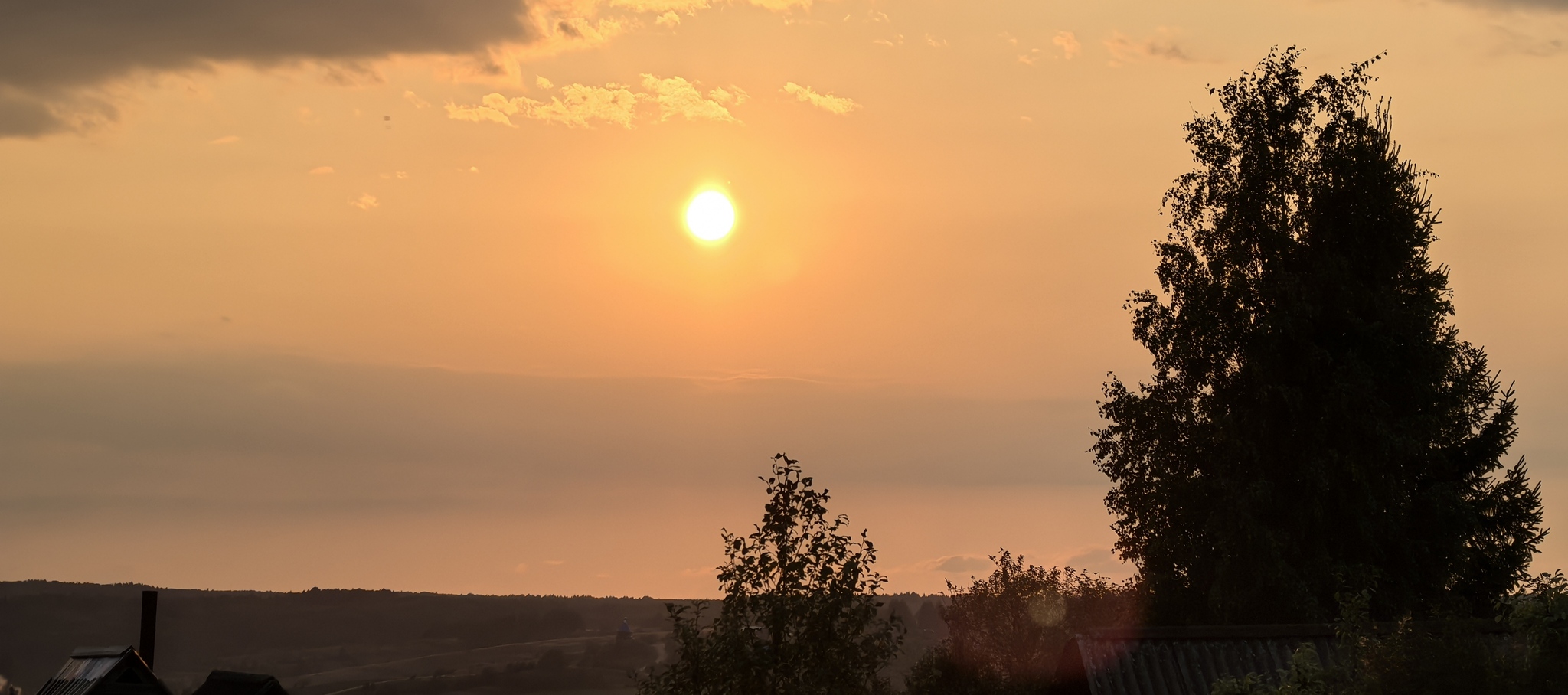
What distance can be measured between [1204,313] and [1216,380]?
8.09 feet

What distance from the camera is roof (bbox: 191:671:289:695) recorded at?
3256 cm

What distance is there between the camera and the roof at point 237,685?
32562 mm

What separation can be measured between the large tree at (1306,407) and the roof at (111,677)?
31470 millimetres

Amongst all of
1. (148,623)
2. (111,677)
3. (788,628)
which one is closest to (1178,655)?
(788,628)

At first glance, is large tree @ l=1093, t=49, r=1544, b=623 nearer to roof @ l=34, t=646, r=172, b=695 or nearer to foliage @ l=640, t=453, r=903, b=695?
foliage @ l=640, t=453, r=903, b=695

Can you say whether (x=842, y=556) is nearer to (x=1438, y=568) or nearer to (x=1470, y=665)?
(x=1470, y=665)

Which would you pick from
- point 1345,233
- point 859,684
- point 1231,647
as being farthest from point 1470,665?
point 1345,233

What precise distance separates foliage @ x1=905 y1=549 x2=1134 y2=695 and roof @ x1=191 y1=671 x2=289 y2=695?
34.5 metres

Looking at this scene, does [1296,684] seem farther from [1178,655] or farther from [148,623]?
[148,623]

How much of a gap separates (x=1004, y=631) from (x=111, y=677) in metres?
41.5

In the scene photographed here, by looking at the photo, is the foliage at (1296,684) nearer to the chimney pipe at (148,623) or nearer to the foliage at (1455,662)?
the foliage at (1455,662)

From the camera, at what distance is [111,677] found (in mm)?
31891

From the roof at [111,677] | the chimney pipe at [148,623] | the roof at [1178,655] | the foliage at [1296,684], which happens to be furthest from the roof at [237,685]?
the foliage at [1296,684]

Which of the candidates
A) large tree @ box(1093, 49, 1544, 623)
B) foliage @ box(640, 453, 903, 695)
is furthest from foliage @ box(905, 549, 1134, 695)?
foliage @ box(640, 453, 903, 695)
